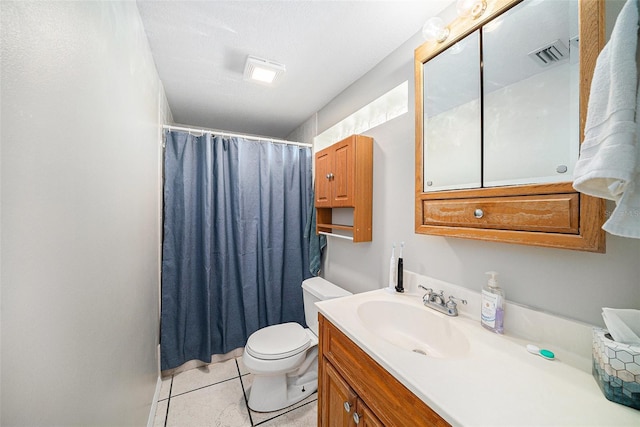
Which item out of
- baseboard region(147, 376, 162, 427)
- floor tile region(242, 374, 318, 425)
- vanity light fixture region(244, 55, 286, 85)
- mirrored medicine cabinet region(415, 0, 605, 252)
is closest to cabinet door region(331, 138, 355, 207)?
mirrored medicine cabinet region(415, 0, 605, 252)

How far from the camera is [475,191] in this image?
93 cm

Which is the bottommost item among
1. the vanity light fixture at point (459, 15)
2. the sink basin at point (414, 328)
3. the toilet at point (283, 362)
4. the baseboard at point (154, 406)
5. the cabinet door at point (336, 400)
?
the baseboard at point (154, 406)

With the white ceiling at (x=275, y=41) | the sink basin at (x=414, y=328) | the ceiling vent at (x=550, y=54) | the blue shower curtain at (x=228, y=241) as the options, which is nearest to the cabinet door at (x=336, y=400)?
the sink basin at (x=414, y=328)

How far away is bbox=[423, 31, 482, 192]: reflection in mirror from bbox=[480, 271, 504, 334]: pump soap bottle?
40 cm

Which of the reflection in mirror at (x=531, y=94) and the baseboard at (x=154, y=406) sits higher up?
the reflection in mirror at (x=531, y=94)

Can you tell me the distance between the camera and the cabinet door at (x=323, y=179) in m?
1.79

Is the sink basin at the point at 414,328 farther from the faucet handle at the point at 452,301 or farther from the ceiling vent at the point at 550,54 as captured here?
the ceiling vent at the point at 550,54

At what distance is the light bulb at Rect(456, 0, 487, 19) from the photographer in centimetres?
90

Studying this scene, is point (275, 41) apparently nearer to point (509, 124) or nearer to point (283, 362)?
point (509, 124)

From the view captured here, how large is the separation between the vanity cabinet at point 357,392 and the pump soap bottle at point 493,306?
18.6 inches

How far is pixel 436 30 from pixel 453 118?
0.40 m

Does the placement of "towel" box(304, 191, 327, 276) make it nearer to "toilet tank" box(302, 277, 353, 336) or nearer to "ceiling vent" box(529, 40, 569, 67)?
"toilet tank" box(302, 277, 353, 336)

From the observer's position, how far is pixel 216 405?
154 cm

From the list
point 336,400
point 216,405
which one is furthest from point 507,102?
point 216,405
